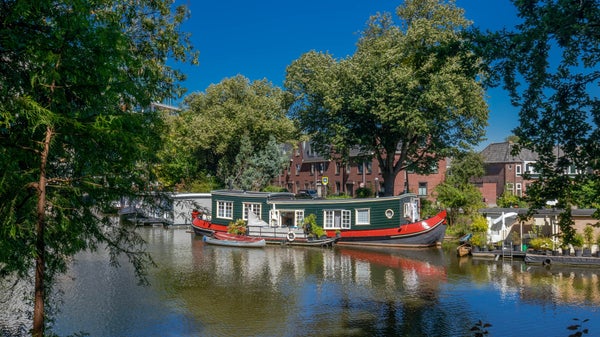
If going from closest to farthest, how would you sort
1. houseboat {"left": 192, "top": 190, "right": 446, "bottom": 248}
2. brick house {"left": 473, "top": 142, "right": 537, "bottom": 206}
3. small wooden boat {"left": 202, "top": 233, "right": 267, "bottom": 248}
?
small wooden boat {"left": 202, "top": 233, "right": 267, "bottom": 248} → houseboat {"left": 192, "top": 190, "right": 446, "bottom": 248} → brick house {"left": 473, "top": 142, "right": 537, "bottom": 206}

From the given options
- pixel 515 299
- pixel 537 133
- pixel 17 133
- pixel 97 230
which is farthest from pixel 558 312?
pixel 17 133

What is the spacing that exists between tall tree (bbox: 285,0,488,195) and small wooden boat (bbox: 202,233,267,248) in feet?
36.8

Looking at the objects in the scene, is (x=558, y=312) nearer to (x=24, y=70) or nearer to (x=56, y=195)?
(x=56, y=195)

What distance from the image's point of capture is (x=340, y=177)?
6788 cm

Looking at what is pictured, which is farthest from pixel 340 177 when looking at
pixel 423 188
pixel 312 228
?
pixel 312 228

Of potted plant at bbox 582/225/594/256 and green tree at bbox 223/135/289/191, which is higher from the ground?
green tree at bbox 223/135/289/191

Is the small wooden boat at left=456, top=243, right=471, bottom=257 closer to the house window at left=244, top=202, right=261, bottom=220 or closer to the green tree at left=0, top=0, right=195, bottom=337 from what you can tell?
the house window at left=244, top=202, right=261, bottom=220

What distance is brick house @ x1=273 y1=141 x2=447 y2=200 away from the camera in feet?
199

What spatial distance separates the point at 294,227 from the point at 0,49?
29611 millimetres

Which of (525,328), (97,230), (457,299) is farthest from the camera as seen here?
(457,299)

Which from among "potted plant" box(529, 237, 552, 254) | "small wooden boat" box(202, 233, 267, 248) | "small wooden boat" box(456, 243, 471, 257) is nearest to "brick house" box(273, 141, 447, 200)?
"small wooden boat" box(202, 233, 267, 248)

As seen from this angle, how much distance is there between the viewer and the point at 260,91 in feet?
204

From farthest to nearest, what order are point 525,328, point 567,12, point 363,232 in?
point 363,232 < point 525,328 < point 567,12

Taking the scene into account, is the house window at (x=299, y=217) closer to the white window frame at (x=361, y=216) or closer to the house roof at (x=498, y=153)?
the white window frame at (x=361, y=216)
